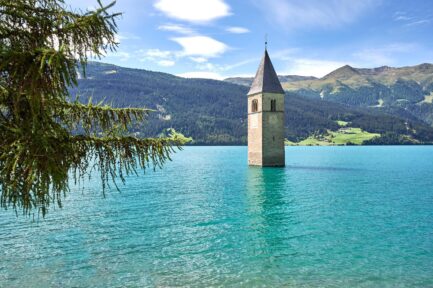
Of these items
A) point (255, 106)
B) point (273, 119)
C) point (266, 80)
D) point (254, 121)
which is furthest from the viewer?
point (255, 106)

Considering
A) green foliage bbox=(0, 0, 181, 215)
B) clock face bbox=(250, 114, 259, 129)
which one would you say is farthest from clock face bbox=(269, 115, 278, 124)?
green foliage bbox=(0, 0, 181, 215)

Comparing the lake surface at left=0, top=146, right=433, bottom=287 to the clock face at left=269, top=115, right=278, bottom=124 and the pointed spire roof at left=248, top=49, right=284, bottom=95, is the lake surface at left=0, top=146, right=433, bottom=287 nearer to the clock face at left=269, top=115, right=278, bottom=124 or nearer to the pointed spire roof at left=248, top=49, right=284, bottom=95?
the clock face at left=269, top=115, right=278, bottom=124

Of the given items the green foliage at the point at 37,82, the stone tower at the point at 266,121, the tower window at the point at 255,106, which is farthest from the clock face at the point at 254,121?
the green foliage at the point at 37,82

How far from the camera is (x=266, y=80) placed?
6869 centimetres

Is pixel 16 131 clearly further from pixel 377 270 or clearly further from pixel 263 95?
pixel 263 95

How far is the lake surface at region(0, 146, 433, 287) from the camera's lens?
14.3 meters

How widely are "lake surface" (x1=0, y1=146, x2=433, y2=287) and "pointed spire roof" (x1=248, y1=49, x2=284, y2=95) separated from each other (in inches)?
1442

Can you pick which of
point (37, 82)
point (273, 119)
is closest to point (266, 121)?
point (273, 119)

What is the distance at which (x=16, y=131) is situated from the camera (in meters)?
6.48

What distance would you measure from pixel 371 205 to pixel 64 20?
93.9 feet

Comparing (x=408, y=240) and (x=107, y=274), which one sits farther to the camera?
(x=408, y=240)

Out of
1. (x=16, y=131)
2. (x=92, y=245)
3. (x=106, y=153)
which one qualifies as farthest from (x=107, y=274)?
(x=16, y=131)

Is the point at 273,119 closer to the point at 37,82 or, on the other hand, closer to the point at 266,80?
the point at 266,80

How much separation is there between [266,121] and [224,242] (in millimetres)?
49269
